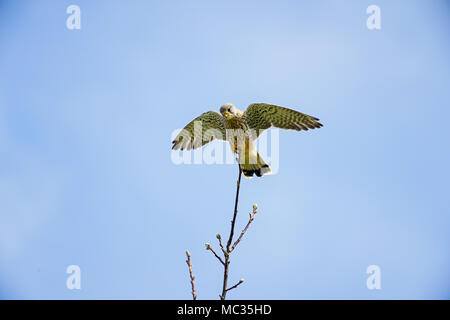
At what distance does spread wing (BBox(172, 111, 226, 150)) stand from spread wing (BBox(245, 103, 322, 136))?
0.32 metres

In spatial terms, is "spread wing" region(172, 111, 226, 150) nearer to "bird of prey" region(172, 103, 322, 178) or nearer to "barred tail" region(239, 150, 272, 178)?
"bird of prey" region(172, 103, 322, 178)

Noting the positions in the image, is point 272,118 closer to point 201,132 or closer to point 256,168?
point 256,168

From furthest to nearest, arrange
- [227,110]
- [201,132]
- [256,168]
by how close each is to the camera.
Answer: [201,132] → [256,168] → [227,110]

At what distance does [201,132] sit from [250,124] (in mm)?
567

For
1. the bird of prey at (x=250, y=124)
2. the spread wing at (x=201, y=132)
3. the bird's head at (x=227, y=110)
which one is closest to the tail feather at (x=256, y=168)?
the bird of prey at (x=250, y=124)

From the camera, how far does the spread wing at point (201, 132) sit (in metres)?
3.91

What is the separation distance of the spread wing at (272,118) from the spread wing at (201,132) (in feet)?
1.05

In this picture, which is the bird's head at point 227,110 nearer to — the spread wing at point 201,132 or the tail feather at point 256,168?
the spread wing at point 201,132

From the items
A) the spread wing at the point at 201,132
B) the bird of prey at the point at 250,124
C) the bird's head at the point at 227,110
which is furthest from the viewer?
the spread wing at the point at 201,132

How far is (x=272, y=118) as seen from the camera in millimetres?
3799

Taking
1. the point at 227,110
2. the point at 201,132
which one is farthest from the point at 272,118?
the point at 201,132
